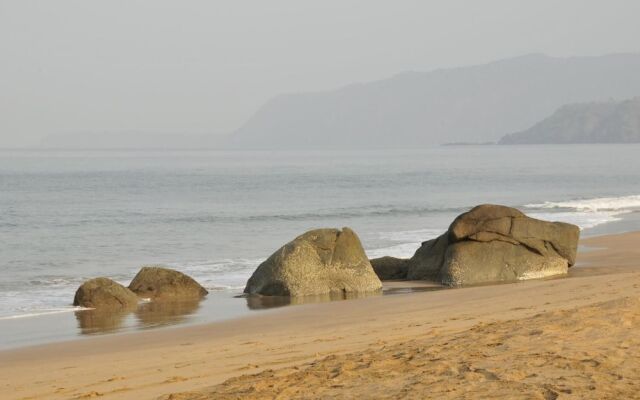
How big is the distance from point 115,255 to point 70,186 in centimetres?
4818

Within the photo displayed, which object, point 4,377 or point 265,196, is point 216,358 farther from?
point 265,196

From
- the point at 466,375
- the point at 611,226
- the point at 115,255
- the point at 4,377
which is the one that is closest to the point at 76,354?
the point at 4,377

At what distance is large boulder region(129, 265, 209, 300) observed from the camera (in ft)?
54.2

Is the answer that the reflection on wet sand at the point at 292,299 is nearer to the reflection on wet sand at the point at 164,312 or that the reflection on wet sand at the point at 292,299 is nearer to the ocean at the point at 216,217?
the reflection on wet sand at the point at 164,312

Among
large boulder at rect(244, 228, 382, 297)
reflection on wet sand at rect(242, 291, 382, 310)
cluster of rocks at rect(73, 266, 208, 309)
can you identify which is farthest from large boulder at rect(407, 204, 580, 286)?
cluster of rocks at rect(73, 266, 208, 309)

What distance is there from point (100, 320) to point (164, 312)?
1.11 metres

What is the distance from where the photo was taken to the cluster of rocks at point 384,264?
1634cm

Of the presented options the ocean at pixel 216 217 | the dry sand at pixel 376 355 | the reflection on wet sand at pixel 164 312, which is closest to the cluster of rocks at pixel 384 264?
the reflection on wet sand at pixel 164 312

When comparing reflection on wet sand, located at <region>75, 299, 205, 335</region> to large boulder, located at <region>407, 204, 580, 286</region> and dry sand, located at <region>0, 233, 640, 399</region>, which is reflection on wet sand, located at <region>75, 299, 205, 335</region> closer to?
dry sand, located at <region>0, 233, 640, 399</region>

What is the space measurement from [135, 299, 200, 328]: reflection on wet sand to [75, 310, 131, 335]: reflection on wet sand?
0.31m

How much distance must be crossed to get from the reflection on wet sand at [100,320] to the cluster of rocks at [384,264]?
16.0 inches

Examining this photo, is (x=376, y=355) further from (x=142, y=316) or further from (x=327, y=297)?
(x=327, y=297)

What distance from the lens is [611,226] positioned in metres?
31.1

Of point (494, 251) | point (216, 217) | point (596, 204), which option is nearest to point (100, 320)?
point (494, 251)
